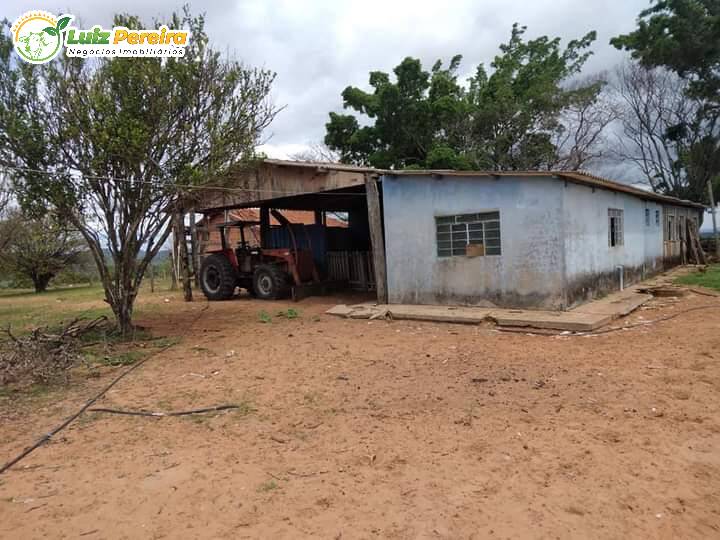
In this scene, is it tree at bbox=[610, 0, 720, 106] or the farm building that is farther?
tree at bbox=[610, 0, 720, 106]

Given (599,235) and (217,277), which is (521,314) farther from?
(217,277)

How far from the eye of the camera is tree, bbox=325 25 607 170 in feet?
74.1

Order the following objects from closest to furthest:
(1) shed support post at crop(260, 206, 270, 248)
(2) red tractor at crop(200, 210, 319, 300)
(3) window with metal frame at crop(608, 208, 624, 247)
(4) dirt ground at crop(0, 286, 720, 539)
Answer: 1. (4) dirt ground at crop(0, 286, 720, 539)
2. (3) window with metal frame at crop(608, 208, 624, 247)
3. (2) red tractor at crop(200, 210, 319, 300)
4. (1) shed support post at crop(260, 206, 270, 248)

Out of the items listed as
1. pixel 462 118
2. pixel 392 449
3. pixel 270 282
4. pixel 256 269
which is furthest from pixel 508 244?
pixel 462 118

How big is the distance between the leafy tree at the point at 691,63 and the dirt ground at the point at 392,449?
2298 centimetres

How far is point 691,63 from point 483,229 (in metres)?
21.8

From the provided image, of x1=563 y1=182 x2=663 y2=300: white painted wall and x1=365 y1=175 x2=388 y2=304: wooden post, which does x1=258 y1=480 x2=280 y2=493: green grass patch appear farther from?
x1=365 y1=175 x2=388 y2=304: wooden post

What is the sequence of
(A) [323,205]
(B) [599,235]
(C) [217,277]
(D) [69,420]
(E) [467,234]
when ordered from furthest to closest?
1. (A) [323,205]
2. (C) [217,277]
3. (B) [599,235]
4. (E) [467,234]
5. (D) [69,420]

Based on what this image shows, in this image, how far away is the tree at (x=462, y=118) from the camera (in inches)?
889

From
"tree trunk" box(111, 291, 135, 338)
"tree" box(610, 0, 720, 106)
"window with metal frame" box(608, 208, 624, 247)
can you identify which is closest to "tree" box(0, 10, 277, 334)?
"tree trunk" box(111, 291, 135, 338)

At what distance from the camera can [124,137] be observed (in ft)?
25.3

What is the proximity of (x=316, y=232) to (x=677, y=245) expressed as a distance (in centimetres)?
1549

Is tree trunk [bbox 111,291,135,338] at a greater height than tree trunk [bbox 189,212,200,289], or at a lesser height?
lesser

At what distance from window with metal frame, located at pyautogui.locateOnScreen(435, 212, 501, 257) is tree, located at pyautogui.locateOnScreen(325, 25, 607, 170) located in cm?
1139
